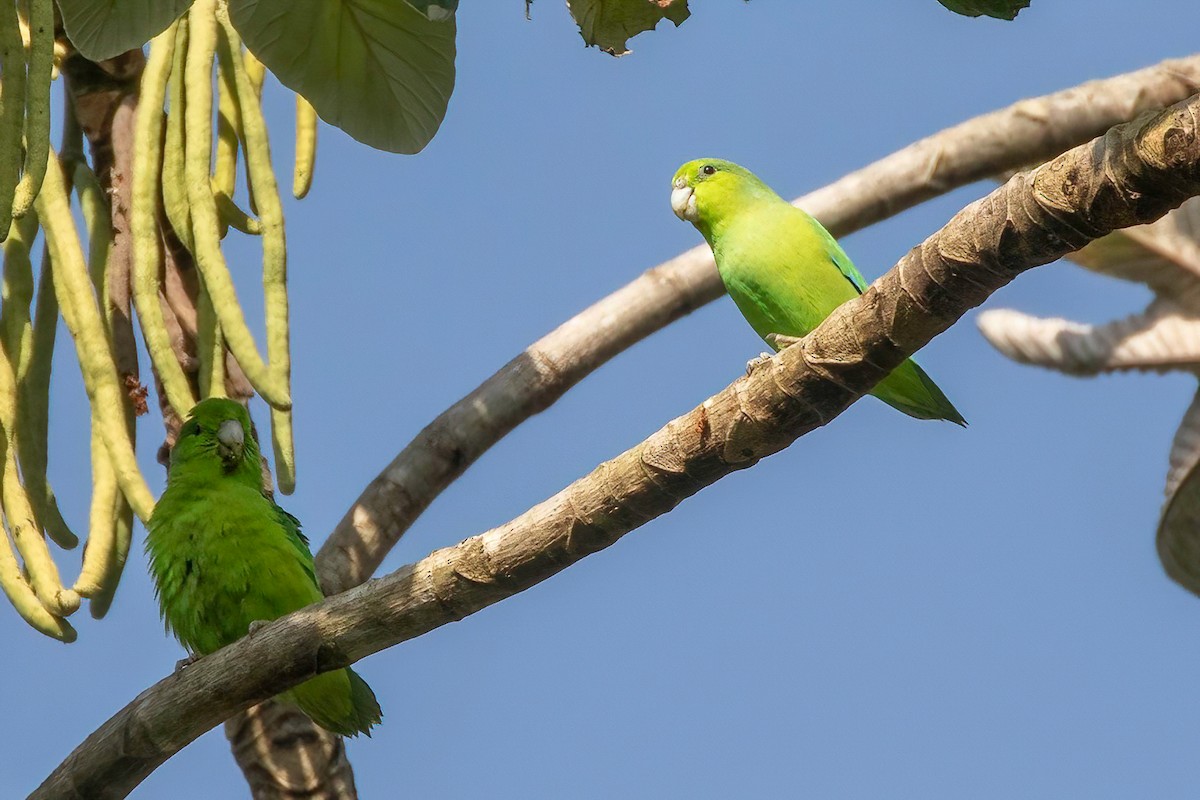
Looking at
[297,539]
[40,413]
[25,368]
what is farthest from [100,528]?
[297,539]

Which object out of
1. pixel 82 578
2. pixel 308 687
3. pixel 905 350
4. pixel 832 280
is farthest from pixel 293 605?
pixel 905 350

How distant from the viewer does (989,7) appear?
81.0 inches

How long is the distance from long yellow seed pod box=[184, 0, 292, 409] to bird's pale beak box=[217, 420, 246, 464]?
2.58 feet

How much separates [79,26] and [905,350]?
1694 mm

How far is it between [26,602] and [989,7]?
2590mm

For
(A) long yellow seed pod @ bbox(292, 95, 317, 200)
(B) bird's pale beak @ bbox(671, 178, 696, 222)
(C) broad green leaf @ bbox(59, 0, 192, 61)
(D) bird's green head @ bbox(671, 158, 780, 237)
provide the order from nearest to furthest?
(C) broad green leaf @ bbox(59, 0, 192, 61), (A) long yellow seed pod @ bbox(292, 95, 317, 200), (D) bird's green head @ bbox(671, 158, 780, 237), (B) bird's pale beak @ bbox(671, 178, 696, 222)

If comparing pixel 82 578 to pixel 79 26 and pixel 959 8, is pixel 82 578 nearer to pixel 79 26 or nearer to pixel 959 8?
pixel 79 26

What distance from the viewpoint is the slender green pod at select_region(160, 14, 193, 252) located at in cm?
356

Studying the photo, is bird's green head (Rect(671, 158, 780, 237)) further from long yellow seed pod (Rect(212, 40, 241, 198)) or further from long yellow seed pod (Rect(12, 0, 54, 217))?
long yellow seed pod (Rect(12, 0, 54, 217))

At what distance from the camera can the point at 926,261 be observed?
7.87 feet

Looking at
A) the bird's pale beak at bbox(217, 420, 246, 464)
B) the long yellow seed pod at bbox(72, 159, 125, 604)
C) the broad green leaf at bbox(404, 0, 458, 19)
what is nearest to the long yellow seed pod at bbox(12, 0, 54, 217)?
the long yellow seed pod at bbox(72, 159, 125, 604)

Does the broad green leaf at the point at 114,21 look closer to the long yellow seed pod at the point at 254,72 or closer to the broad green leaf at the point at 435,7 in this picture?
the broad green leaf at the point at 435,7

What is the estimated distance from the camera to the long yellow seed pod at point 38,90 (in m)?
2.73

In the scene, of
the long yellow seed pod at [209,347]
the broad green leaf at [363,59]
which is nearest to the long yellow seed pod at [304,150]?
the long yellow seed pod at [209,347]
